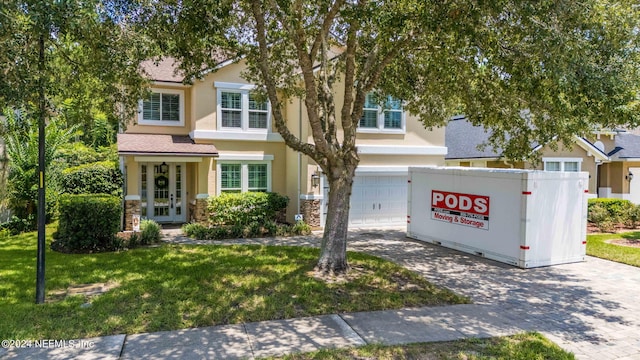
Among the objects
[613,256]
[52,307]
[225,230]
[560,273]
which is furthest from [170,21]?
[613,256]

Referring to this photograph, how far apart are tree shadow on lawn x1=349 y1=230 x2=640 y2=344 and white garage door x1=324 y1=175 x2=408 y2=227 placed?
4203 mm

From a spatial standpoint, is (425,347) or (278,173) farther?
(278,173)

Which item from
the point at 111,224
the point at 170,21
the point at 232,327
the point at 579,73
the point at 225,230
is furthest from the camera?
the point at 225,230

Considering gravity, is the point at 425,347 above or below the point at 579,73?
below

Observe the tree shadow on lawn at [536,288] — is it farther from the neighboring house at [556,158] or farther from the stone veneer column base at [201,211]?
the neighboring house at [556,158]

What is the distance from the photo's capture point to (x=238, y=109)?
17.2 meters

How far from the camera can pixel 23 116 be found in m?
7.05

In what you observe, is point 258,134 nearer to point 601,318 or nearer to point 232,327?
point 232,327

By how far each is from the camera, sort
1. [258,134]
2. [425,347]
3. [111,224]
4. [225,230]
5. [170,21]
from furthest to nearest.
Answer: [258,134] → [225,230] → [111,224] → [170,21] → [425,347]

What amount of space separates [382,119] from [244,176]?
20.3ft

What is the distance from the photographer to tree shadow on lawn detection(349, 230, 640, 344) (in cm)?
719

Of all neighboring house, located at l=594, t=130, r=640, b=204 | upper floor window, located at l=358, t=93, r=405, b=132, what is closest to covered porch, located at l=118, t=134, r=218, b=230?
upper floor window, located at l=358, t=93, r=405, b=132

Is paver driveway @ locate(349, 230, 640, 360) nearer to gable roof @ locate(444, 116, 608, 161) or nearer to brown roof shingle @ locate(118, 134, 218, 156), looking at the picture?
brown roof shingle @ locate(118, 134, 218, 156)

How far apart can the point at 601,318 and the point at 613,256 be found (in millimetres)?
6074
